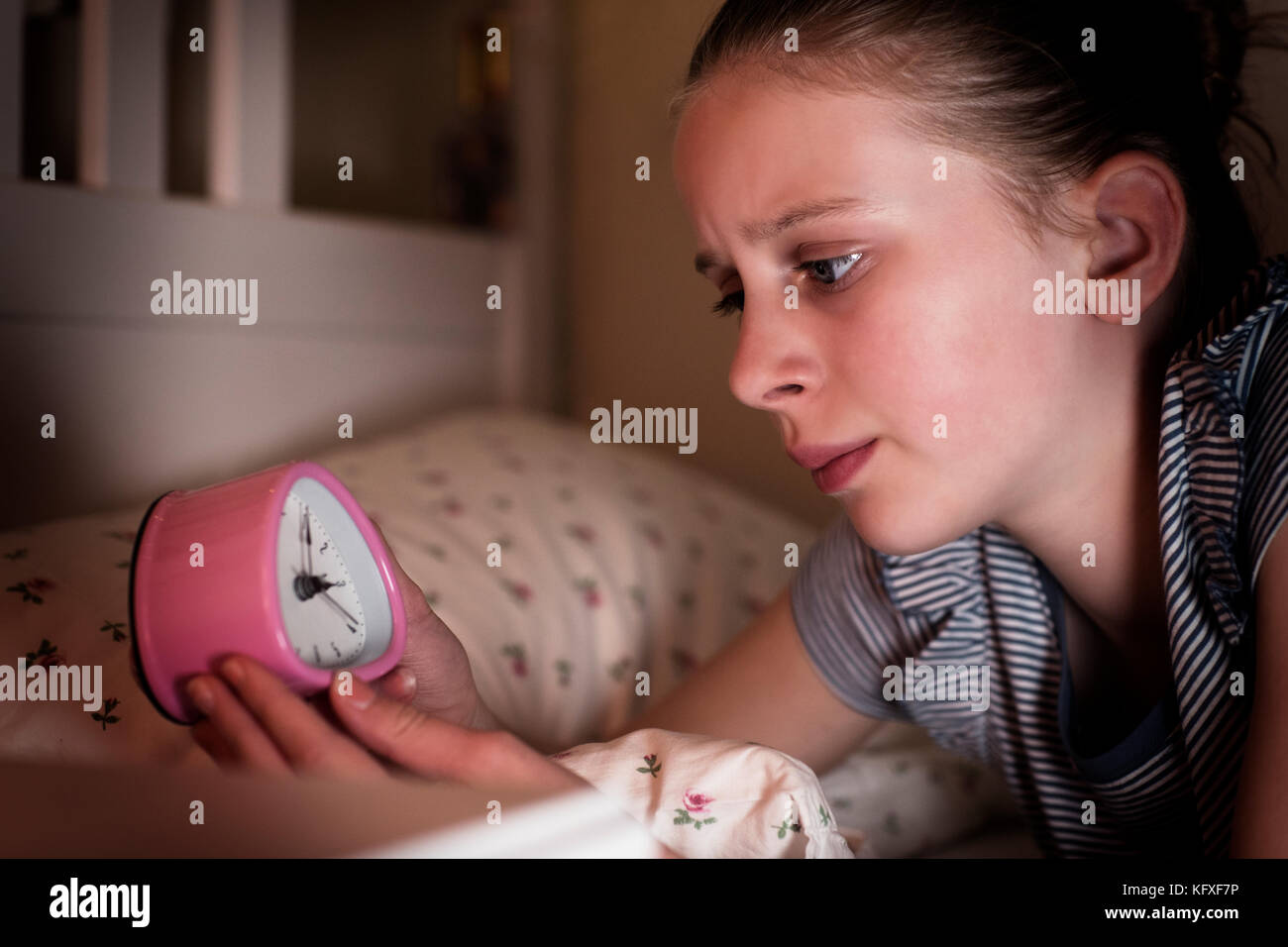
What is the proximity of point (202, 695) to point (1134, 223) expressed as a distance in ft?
1.90

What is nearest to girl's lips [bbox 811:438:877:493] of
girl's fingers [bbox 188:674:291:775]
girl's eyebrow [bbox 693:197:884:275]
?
girl's eyebrow [bbox 693:197:884:275]

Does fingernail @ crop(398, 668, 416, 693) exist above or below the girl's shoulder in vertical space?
below

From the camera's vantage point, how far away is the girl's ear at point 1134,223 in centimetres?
63

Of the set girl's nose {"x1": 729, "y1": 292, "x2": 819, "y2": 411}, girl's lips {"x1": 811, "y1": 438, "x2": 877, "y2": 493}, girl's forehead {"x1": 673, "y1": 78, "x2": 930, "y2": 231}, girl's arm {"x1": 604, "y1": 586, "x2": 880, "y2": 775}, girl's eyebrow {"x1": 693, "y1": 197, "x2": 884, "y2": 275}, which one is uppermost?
girl's forehead {"x1": 673, "y1": 78, "x2": 930, "y2": 231}

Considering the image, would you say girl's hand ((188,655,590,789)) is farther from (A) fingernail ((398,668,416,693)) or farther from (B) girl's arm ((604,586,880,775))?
(B) girl's arm ((604,586,880,775))

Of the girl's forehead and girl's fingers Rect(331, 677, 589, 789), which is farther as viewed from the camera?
the girl's forehead

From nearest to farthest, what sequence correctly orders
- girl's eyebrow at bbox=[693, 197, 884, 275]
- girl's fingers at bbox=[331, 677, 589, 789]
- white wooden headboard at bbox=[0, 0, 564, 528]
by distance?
girl's fingers at bbox=[331, 677, 589, 789] → girl's eyebrow at bbox=[693, 197, 884, 275] → white wooden headboard at bbox=[0, 0, 564, 528]

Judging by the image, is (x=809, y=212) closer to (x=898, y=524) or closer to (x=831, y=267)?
(x=831, y=267)

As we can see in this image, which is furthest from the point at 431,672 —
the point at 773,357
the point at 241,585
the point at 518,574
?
the point at 518,574

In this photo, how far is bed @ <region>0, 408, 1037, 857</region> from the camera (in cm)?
52

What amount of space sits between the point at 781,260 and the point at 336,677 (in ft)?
1.07

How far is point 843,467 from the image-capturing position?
0.63 m

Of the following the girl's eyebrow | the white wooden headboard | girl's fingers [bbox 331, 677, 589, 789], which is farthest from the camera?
the white wooden headboard
